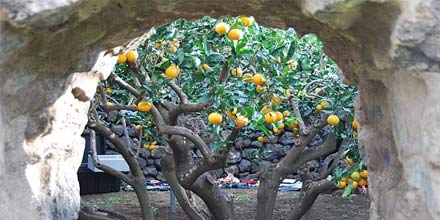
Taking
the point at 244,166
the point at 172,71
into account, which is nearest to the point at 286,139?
the point at 244,166

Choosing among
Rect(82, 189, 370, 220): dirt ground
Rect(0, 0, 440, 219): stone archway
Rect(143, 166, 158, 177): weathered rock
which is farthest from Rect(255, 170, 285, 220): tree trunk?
Rect(143, 166, 158, 177): weathered rock

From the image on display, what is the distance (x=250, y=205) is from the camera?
6.86 meters

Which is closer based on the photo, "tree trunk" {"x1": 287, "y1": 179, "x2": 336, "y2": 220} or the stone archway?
the stone archway

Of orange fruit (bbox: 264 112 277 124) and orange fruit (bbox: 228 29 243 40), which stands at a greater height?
orange fruit (bbox: 228 29 243 40)

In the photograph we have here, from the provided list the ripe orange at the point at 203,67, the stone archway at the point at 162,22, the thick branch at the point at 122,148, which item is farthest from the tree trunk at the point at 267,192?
the stone archway at the point at 162,22

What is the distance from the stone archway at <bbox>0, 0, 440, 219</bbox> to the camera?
5.02 ft

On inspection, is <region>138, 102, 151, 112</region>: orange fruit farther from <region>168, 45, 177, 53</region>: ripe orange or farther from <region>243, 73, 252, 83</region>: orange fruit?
<region>243, 73, 252, 83</region>: orange fruit

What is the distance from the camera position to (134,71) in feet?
10.9

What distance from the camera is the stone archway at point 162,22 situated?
60.3 inches

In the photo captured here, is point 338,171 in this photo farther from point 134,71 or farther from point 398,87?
point 398,87

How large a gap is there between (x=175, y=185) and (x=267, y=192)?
59 cm

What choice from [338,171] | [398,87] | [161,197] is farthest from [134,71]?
[161,197]

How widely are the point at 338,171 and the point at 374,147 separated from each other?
1539mm

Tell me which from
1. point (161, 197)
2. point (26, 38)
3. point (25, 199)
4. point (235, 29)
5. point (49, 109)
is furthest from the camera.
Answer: point (161, 197)
